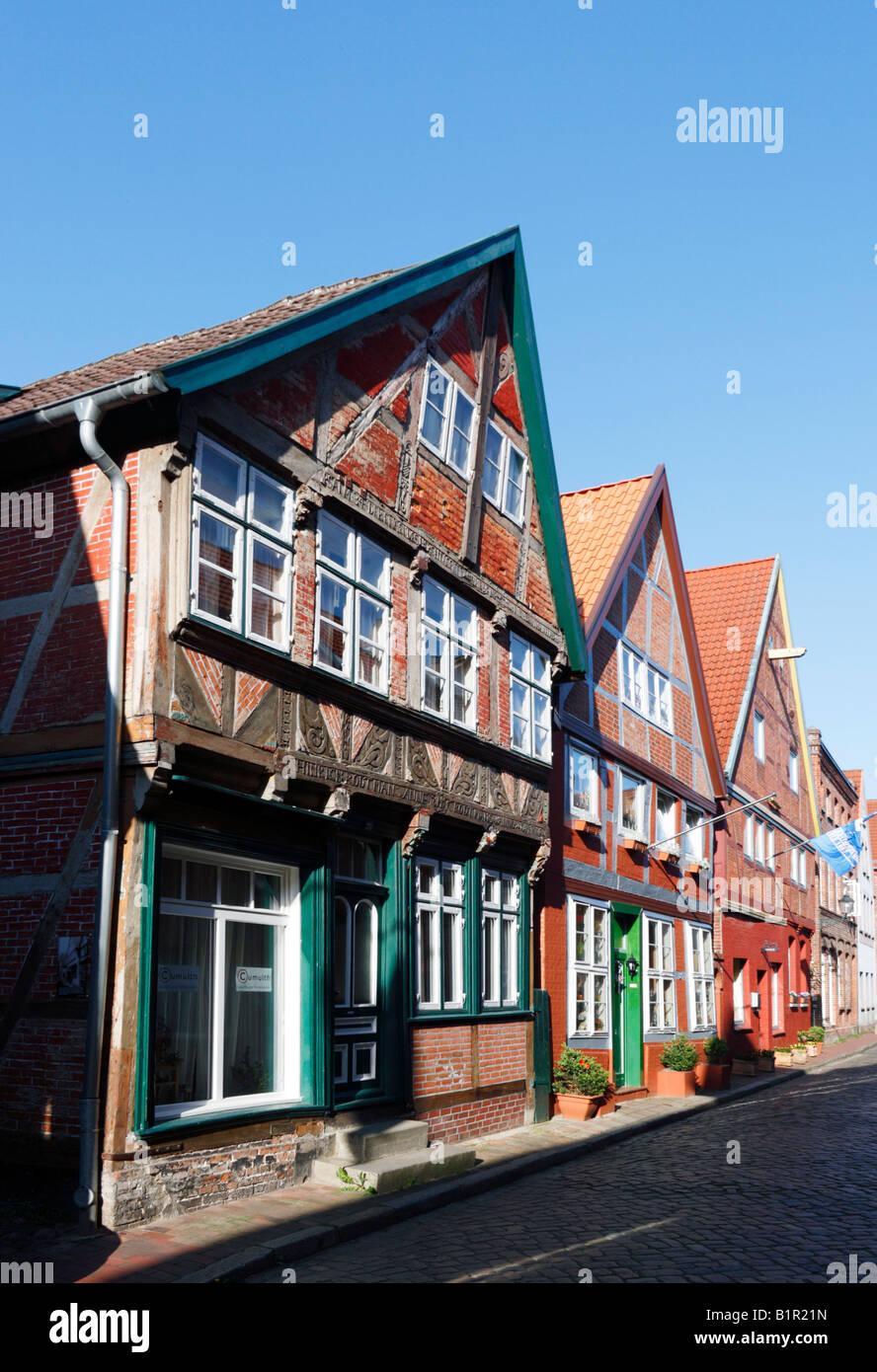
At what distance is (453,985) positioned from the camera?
45.3 feet

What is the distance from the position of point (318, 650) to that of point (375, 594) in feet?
4.52

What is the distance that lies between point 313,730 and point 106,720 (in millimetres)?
2352

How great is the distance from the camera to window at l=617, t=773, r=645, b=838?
20.4 metres

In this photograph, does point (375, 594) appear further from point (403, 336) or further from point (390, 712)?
point (403, 336)

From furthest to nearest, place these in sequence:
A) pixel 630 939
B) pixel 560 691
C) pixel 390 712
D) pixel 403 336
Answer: pixel 630 939, pixel 560 691, pixel 403 336, pixel 390 712

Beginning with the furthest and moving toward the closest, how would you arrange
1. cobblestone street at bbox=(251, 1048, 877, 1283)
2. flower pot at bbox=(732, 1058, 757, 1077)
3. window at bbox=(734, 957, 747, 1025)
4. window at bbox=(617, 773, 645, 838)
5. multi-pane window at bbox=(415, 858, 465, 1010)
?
window at bbox=(734, 957, 747, 1025) < flower pot at bbox=(732, 1058, 757, 1077) < window at bbox=(617, 773, 645, 838) < multi-pane window at bbox=(415, 858, 465, 1010) < cobblestone street at bbox=(251, 1048, 877, 1283)

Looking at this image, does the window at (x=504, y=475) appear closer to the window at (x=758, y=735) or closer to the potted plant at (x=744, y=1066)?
the potted plant at (x=744, y=1066)

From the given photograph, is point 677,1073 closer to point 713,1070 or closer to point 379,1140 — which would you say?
point 713,1070

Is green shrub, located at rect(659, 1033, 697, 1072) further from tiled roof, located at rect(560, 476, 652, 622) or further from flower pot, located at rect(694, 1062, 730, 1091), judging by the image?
tiled roof, located at rect(560, 476, 652, 622)

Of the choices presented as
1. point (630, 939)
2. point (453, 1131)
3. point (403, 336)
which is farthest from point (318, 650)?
point (630, 939)

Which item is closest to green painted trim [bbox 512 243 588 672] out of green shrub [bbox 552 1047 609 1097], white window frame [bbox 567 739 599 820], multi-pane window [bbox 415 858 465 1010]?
white window frame [bbox 567 739 599 820]

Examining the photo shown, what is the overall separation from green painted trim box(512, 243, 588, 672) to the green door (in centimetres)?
524

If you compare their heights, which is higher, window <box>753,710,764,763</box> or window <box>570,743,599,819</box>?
window <box>753,710,764,763</box>

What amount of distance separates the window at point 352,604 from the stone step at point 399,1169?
163 inches
